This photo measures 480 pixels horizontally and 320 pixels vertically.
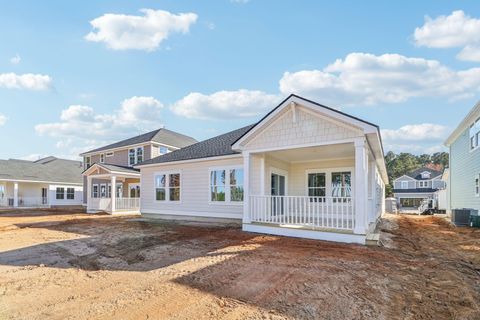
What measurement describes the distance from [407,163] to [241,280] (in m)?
84.0

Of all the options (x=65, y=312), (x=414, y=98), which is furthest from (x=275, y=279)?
(x=414, y=98)

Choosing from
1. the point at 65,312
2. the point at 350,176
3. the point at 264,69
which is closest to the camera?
the point at 65,312

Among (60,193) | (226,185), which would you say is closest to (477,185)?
(226,185)

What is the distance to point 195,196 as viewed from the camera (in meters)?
14.5

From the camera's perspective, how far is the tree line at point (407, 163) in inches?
2864

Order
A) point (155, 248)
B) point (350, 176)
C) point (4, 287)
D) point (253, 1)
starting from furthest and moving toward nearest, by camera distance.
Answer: point (350, 176) < point (253, 1) < point (155, 248) < point (4, 287)

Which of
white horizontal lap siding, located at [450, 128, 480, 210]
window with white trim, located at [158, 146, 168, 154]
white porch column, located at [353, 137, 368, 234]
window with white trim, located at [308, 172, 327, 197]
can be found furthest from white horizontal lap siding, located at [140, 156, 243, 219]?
white horizontal lap siding, located at [450, 128, 480, 210]

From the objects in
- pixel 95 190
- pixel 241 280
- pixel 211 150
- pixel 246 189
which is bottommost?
pixel 241 280

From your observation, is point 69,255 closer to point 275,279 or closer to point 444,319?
point 275,279

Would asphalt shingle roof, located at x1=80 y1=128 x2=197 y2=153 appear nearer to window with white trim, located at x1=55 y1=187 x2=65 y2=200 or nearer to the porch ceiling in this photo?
window with white trim, located at x1=55 y1=187 x2=65 y2=200

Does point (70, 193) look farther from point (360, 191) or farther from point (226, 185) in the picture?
point (360, 191)

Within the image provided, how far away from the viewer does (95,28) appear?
1220 cm

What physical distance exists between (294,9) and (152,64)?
8.75 metres

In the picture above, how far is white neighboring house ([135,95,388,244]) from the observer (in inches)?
348
